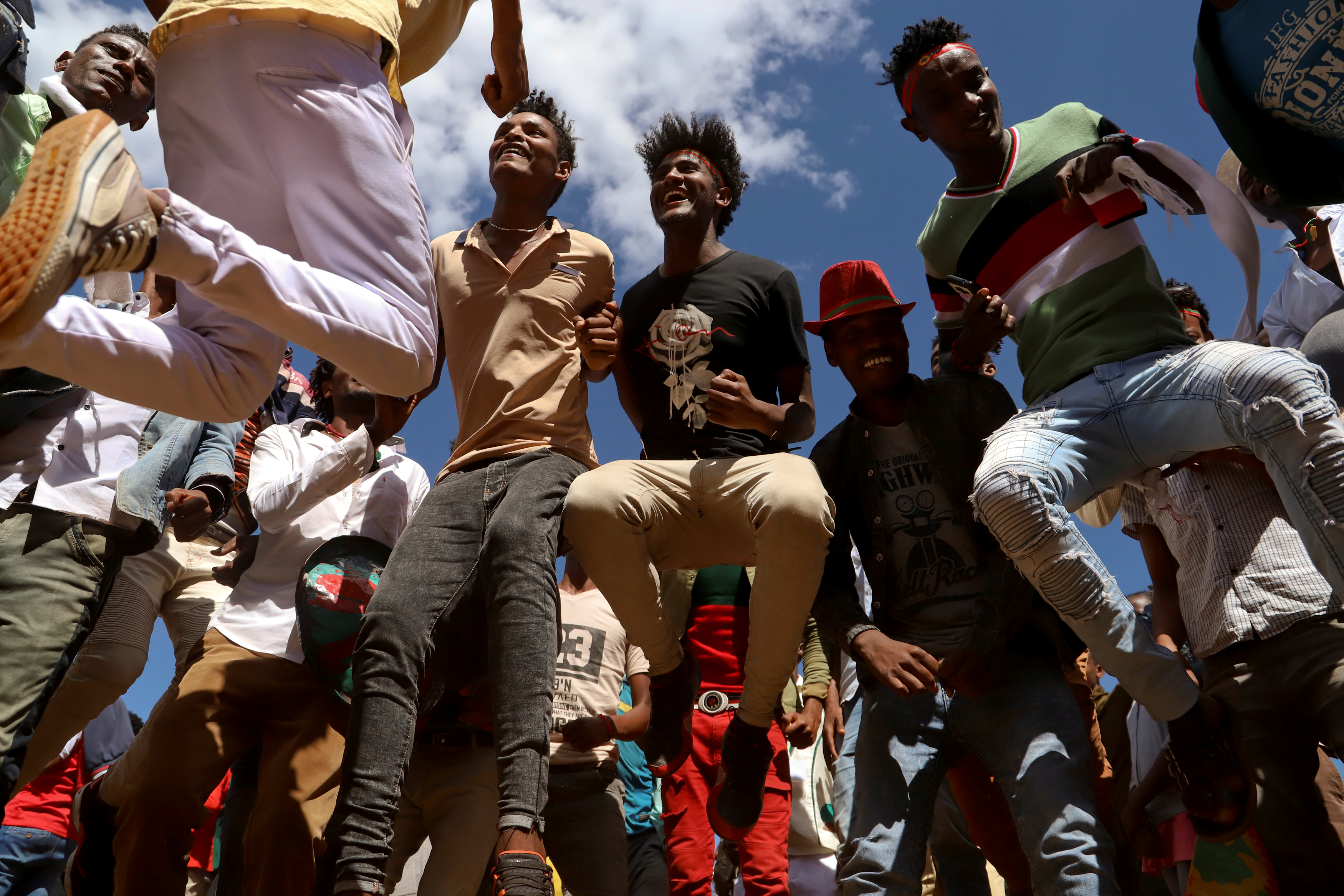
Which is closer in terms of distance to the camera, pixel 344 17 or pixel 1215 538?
pixel 344 17

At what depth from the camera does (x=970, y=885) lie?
371 centimetres

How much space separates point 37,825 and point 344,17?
4133mm

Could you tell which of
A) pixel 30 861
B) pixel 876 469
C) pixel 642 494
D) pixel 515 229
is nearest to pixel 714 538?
pixel 642 494

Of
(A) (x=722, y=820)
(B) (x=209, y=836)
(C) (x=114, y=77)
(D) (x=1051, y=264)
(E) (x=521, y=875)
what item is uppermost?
(C) (x=114, y=77)

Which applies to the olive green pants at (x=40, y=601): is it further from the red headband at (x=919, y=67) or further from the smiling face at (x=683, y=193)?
the red headband at (x=919, y=67)

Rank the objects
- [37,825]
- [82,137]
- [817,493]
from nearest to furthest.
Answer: [82,137]
[817,493]
[37,825]

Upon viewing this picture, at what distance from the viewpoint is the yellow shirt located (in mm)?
2484

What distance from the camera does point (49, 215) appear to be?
69.5 inches

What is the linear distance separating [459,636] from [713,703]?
5.31 ft

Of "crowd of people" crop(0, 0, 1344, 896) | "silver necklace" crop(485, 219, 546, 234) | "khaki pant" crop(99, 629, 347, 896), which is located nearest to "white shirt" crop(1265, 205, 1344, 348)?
"crowd of people" crop(0, 0, 1344, 896)

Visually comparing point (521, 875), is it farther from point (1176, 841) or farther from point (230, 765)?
point (1176, 841)

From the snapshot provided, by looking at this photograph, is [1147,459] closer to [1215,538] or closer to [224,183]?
[1215,538]

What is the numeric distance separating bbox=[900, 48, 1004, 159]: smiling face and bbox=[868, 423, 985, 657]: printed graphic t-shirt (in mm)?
1136

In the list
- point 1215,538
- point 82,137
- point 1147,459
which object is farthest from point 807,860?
point 82,137
